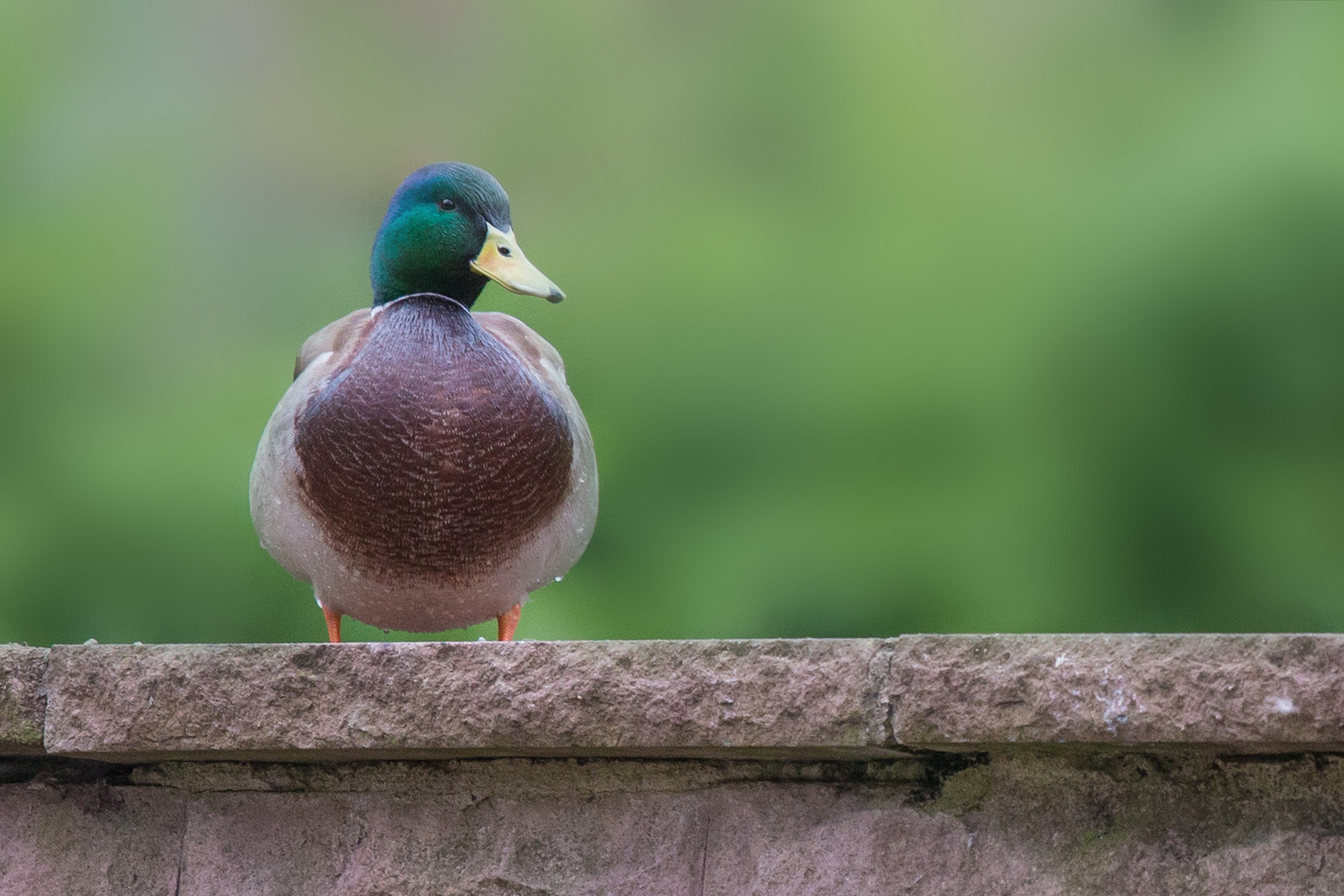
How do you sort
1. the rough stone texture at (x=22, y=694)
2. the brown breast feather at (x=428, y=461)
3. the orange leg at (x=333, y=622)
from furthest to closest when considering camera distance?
the orange leg at (x=333, y=622)
the brown breast feather at (x=428, y=461)
the rough stone texture at (x=22, y=694)

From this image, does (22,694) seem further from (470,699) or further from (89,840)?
(470,699)

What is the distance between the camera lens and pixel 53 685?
1.54 metres

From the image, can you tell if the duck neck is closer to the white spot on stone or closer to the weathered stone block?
the weathered stone block

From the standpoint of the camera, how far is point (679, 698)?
56.0 inches

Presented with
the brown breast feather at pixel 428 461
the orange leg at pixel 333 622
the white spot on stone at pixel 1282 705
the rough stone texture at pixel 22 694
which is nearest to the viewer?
the white spot on stone at pixel 1282 705

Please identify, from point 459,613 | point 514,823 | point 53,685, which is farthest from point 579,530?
point 53,685

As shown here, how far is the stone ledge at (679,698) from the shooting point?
4.25 ft

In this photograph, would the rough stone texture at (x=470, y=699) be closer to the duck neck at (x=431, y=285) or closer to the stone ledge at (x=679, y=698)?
the stone ledge at (x=679, y=698)

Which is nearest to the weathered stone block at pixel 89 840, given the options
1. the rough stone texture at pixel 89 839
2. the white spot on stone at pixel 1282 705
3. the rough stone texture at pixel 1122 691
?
the rough stone texture at pixel 89 839

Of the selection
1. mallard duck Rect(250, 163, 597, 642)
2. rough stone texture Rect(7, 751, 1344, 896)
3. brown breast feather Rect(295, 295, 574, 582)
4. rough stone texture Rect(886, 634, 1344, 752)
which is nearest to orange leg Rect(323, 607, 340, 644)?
mallard duck Rect(250, 163, 597, 642)

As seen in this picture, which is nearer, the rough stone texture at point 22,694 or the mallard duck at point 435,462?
the rough stone texture at point 22,694

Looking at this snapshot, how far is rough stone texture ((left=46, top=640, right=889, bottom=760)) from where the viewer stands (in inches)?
55.2

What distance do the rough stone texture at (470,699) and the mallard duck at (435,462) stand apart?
0.39 m

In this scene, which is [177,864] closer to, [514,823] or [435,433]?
[514,823]
